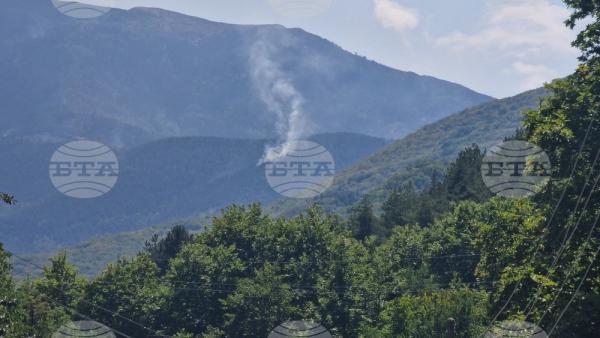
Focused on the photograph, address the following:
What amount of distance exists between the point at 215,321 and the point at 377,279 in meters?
11.9

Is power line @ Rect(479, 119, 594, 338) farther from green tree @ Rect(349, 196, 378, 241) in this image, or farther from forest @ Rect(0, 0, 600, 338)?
green tree @ Rect(349, 196, 378, 241)

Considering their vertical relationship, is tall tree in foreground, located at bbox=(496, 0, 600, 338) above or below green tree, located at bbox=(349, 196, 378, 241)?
below

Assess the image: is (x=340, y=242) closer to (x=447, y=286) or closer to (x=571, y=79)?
(x=447, y=286)

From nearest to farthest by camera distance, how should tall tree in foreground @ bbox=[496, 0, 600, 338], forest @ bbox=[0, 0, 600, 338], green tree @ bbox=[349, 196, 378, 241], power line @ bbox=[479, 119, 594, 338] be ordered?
1. tall tree in foreground @ bbox=[496, 0, 600, 338]
2. forest @ bbox=[0, 0, 600, 338]
3. power line @ bbox=[479, 119, 594, 338]
4. green tree @ bbox=[349, 196, 378, 241]

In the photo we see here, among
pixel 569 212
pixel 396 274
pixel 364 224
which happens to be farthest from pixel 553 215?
pixel 364 224

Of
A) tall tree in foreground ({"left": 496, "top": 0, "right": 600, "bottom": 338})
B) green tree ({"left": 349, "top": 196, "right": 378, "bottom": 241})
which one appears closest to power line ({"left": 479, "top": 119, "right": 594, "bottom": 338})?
tall tree in foreground ({"left": 496, "top": 0, "right": 600, "bottom": 338})

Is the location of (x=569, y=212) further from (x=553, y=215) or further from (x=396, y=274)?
(x=396, y=274)

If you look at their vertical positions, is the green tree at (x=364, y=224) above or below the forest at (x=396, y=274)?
above

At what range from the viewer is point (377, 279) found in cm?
8175

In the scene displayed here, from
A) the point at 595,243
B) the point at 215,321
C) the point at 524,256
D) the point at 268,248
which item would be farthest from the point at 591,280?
the point at 268,248

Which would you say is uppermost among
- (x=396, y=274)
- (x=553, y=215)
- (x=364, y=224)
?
(x=364, y=224)

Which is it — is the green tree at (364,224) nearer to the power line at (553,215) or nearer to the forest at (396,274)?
the forest at (396,274)

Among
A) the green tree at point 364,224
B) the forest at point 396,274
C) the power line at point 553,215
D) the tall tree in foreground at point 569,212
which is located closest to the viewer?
the tall tree in foreground at point 569,212

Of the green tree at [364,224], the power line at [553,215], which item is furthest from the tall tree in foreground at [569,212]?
the green tree at [364,224]
